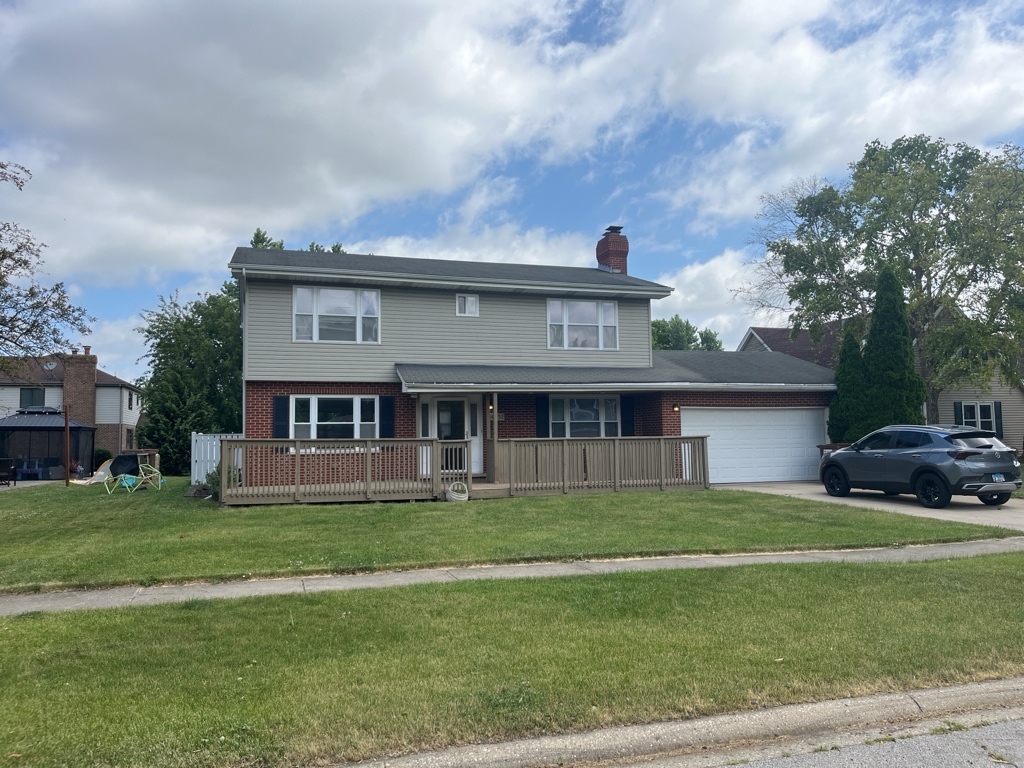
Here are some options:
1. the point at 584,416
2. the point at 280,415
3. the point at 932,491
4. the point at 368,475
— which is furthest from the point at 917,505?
the point at 280,415

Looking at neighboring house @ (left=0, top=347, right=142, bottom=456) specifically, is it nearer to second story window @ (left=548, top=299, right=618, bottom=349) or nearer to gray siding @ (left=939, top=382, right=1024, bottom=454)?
second story window @ (left=548, top=299, right=618, bottom=349)

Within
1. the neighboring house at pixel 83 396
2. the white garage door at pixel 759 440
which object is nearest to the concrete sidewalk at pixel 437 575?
the white garage door at pixel 759 440

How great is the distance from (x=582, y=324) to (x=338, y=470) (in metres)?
8.25

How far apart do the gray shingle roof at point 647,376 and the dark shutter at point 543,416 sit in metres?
0.71

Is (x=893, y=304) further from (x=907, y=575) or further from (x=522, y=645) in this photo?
(x=522, y=645)

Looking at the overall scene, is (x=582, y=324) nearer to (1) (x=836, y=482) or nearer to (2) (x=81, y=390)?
(1) (x=836, y=482)

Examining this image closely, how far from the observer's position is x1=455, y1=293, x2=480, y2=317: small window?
1964cm

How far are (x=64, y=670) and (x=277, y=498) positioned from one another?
9.96 metres

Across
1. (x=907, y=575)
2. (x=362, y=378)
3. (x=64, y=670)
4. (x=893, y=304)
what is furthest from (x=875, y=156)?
(x=64, y=670)

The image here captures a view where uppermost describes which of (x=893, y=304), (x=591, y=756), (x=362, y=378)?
(x=893, y=304)

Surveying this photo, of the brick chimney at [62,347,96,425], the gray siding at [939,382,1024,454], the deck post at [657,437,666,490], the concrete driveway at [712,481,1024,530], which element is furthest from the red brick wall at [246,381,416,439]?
the brick chimney at [62,347,96,425]

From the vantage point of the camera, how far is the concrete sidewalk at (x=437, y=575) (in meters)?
7.28

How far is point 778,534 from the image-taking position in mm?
10961

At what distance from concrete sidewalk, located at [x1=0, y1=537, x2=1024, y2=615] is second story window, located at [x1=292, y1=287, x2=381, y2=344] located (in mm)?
10791
